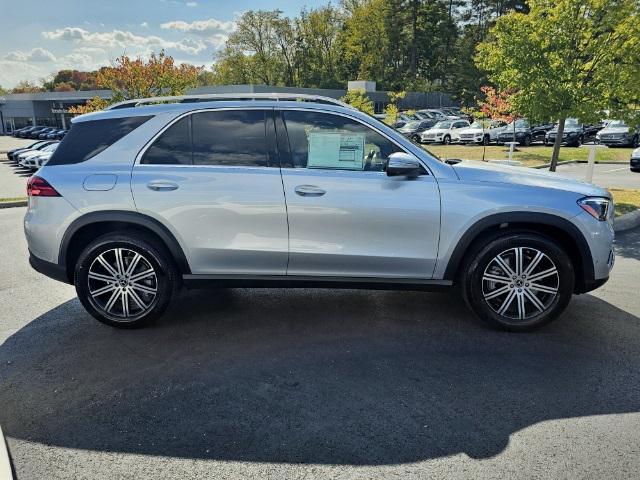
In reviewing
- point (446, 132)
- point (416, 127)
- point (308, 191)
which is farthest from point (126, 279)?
point (416, 127)

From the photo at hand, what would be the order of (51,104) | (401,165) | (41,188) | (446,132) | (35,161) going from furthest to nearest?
(51,104), (446,132), (35,161), (41,188), (401,165)

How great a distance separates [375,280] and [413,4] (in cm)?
6336

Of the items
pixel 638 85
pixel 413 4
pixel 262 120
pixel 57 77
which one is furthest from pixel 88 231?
pixel 57 77

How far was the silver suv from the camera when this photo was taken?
12.2 ft

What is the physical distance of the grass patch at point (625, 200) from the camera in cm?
827

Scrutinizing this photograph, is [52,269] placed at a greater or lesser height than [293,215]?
lesser

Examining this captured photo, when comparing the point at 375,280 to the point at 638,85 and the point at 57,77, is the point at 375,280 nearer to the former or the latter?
the point at 638,85

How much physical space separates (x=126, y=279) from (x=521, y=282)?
3.22 metres

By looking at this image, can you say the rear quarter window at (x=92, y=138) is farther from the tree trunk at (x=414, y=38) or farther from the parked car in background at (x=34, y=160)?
the tree trunk at (x=414, y=38)

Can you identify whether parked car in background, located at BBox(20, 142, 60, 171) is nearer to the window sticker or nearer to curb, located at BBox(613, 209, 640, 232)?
the window sticker

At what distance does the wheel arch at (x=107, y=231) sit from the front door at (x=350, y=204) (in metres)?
0.95

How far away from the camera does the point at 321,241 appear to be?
3.79 m

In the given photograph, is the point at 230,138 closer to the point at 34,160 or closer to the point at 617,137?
the point at 34,160

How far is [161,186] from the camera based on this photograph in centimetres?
380
